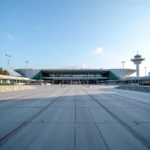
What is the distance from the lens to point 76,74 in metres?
134

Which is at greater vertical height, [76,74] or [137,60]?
[137,60]

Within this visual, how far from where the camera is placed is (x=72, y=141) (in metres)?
4.53

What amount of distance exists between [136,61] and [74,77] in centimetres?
5551

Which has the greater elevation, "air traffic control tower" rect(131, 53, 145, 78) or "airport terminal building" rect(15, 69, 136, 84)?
"air traffic control tower" rect(131, 53, 145, 78)

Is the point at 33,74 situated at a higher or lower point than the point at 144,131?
higher

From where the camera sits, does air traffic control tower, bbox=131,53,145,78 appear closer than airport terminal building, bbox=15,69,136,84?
Yes

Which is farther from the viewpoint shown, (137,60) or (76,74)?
(76,74)

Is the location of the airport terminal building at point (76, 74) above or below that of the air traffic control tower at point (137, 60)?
below

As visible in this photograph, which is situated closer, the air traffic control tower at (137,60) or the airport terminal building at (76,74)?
the air traffic control tower at (137,60)

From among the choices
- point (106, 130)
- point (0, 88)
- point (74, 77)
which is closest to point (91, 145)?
point (106, 130)

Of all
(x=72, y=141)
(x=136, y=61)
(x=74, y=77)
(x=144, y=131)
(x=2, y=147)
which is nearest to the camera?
(x=2, y=147)

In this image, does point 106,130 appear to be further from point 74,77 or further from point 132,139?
point 74,77

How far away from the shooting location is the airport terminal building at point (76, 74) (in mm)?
123188

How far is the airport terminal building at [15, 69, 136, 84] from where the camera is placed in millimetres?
123188
